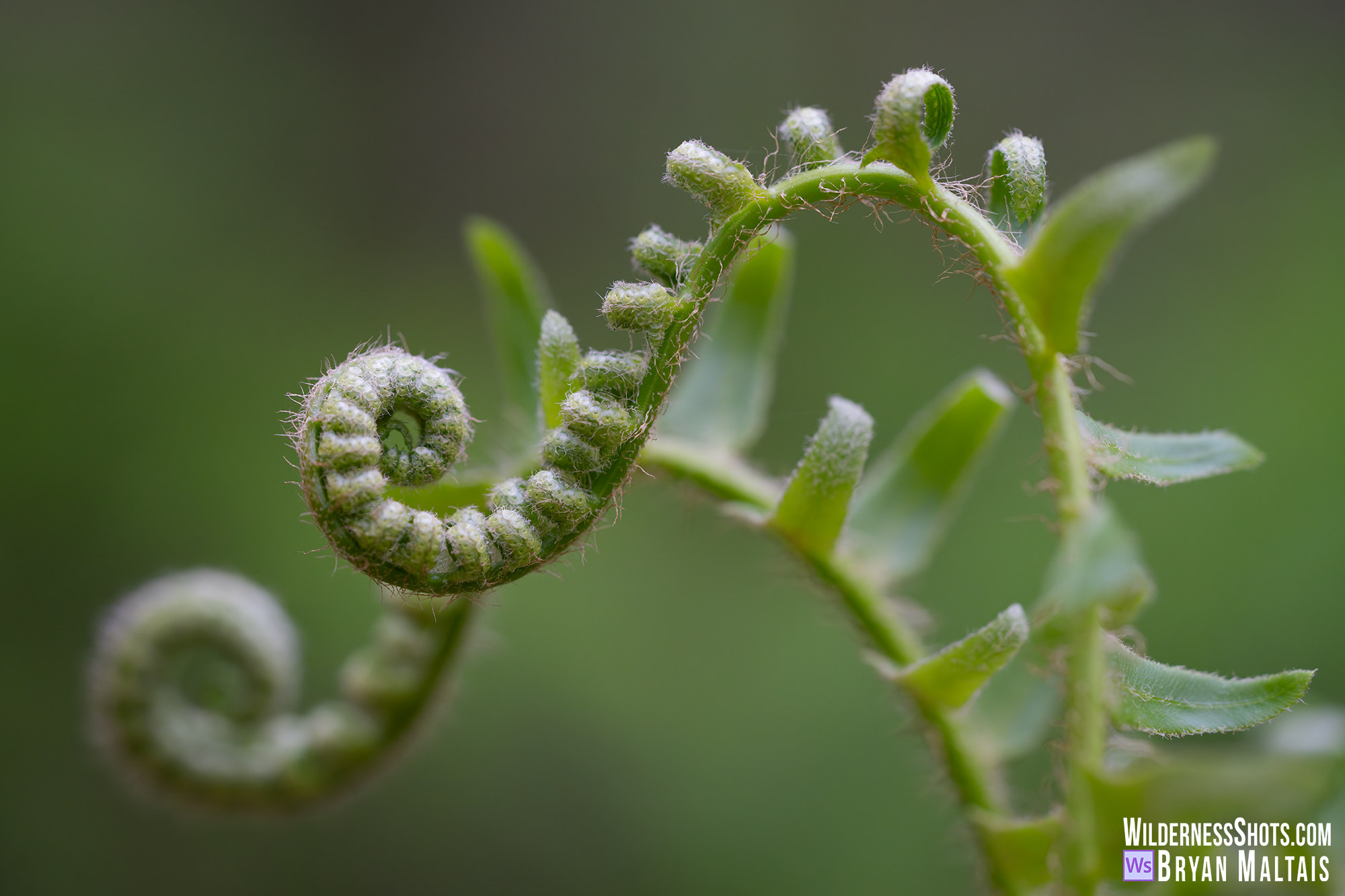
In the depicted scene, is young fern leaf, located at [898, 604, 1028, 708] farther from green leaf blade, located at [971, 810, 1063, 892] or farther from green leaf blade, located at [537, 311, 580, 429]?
green leaf blade, located at [537, 311, 580, 429]

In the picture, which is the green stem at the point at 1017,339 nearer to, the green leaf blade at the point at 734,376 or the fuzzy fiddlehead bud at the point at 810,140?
the fuzzy fiddlehead bud at the point at 810,140

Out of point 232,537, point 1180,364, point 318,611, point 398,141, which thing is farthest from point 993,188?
point 398,141

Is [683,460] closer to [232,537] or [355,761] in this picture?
[355,761]

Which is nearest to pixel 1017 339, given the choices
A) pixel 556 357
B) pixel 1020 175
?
pixel 1020 175

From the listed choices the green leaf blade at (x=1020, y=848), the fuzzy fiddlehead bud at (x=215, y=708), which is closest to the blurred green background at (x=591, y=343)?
the fuzzy fiddlehead bud at (x=215, y=708)

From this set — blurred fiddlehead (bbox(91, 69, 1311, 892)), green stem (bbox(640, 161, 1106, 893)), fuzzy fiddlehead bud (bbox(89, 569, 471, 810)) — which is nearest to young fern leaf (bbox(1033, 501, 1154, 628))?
blurred fiddlehead (bbox(91, 69, 1311, 892))

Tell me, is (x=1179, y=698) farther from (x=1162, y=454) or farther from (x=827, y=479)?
(x=827, y=479)
